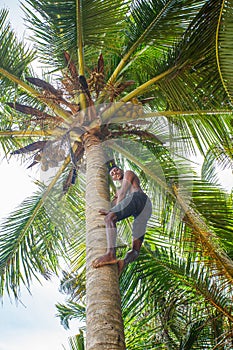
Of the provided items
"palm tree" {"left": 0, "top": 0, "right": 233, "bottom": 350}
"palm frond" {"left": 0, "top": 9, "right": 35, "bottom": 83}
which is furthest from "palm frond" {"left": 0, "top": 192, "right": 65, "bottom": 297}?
"palm frond" {"left": 0, "top": 9, "right": 35, "bottom": 83}

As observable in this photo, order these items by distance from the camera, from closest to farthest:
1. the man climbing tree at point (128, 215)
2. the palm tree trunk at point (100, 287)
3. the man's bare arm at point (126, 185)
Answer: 1. the palm tree trunk at point (100, 287)
2. the man climbing tree at point (128, 215)
3. the man's bare arm at point (126, 185)

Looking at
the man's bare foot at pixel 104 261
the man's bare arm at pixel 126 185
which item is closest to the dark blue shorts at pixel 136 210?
the man's bare arm at pixel 126 185

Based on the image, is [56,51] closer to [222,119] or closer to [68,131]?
[68,131]

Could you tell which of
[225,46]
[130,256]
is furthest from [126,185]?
[225,46]

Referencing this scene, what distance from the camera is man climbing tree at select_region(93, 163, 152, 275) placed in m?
3.29

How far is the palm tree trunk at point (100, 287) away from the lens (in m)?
2.69

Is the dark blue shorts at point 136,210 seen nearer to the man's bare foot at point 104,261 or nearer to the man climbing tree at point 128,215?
the man climbing tree at point 128,215

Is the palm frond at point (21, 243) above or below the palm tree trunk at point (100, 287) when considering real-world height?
above

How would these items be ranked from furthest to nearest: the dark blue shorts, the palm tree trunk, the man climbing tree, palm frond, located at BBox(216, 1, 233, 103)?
palm frond, located at BBox(216, 1, 233, 103) < the dark blue shorts < the man climbing tree < the palm tree trunk

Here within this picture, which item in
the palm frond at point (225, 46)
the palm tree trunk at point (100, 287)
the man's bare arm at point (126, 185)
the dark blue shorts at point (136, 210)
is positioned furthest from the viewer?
the palm frond at point (225, 46)

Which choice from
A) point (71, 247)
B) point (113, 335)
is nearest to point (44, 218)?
point (71, 247)

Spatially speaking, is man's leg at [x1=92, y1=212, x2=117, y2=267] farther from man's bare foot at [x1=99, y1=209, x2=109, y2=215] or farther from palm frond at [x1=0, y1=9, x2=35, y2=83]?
palm frond at [x1=0, y1=9, x2=35, y2=83]

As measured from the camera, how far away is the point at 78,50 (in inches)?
202

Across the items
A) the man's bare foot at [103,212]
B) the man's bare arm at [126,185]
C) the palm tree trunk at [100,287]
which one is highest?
the man's bare arm at [126,185]
